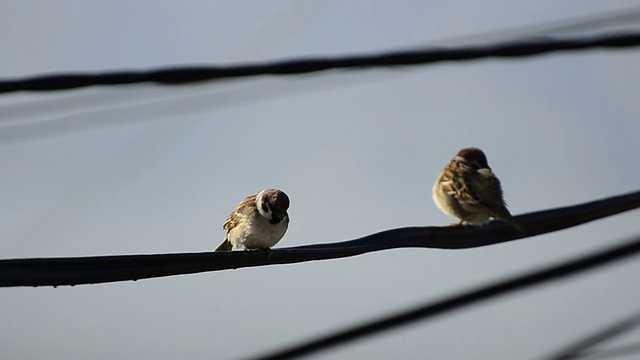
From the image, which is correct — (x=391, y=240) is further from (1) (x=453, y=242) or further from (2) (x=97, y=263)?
(2) (x=97, y=263)

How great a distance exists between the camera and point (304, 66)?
13.1 feet

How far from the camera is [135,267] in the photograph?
15.4ft

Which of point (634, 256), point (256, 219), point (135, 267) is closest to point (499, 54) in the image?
point (634, 256)

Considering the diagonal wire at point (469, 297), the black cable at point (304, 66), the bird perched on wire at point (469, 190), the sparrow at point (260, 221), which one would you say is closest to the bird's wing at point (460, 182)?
the bird perched on wire at point (469, 190)

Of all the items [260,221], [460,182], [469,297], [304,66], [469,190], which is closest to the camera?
[469,297]

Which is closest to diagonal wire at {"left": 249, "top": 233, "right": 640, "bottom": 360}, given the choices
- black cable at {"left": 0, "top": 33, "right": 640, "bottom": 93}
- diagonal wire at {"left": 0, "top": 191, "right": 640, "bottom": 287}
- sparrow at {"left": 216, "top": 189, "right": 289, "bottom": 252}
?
black cable at {"left": 0, "top": 33, "right": 640, "bottom": 93}

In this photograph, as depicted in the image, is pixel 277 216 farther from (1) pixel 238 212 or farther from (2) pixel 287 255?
(2) pixel 287 255

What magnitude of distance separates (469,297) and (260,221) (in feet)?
20.6

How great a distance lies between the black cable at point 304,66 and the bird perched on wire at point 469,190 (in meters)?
5.05

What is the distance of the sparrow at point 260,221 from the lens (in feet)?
29.3

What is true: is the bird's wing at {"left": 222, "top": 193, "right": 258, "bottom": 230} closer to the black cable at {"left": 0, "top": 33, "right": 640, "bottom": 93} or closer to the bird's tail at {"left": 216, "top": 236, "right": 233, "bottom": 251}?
the bird's tail at {"left": 216, "top": 236, "right": 233, "bottom": 251}

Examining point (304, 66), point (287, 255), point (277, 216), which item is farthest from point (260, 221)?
point (304, 66)

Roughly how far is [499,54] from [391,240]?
5.52ft

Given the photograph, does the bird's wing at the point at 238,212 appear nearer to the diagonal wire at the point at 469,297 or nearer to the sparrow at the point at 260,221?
the sparrow at the point at 260,221
